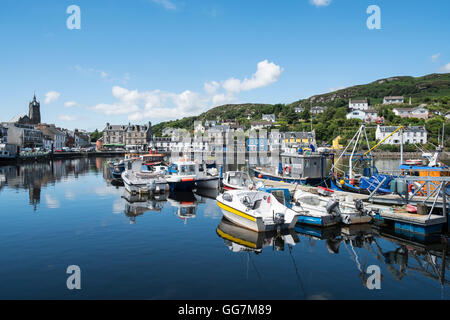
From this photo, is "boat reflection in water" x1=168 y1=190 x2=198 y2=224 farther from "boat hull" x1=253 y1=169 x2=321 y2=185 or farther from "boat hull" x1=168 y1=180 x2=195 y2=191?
"boat hull" x1=253 y1=169 x2=321 y2=185

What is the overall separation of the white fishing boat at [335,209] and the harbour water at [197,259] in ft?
2.86

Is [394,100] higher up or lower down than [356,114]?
higher up

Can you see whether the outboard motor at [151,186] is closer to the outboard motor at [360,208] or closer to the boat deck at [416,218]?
the outboard motor at [360,208]

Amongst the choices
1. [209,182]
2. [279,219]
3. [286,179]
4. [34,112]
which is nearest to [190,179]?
[209,182]

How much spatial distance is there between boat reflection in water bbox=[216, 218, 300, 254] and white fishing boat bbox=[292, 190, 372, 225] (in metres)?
2.77

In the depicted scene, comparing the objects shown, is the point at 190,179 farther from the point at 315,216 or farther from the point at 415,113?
the point at 415,113

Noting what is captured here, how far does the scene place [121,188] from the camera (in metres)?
38.7

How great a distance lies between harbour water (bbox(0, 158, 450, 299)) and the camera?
11.8 metres

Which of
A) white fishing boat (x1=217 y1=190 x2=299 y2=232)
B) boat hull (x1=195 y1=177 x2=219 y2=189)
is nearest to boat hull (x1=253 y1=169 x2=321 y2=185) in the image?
boat hull (x1=195 y1=177 x2=219 y2=189)

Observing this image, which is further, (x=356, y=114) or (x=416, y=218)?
(x=356, y=114)

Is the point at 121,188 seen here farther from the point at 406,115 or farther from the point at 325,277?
the point at 406,115

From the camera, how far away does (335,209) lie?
20594 millimetres

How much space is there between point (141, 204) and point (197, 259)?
580 inches
